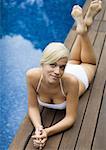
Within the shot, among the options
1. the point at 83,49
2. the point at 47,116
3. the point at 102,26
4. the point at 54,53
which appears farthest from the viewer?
the point at 102,26

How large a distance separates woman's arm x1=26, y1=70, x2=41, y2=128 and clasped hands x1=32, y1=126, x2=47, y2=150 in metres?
0.11

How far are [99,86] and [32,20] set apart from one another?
3.12m

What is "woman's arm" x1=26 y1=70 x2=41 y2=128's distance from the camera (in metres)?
3.01

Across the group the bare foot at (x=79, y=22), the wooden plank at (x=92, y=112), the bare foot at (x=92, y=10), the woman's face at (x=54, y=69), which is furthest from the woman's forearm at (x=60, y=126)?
the bare foot at (x=92, y=10)

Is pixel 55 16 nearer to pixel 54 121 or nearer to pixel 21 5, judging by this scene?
pixel 21 5

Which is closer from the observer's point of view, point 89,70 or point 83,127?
point 83,127

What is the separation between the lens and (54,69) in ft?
9.23

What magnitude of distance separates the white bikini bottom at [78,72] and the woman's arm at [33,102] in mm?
497

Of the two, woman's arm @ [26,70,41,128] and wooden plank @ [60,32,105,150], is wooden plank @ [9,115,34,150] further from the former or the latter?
wooden plank @ [60,32,105,150]

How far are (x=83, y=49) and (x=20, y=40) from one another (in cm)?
261

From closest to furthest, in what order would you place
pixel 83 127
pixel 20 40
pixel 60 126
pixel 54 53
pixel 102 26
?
pixel 54 53 < pixel 60 126 < pixel 83 127 < pixel 102 26 < pixel 20 40

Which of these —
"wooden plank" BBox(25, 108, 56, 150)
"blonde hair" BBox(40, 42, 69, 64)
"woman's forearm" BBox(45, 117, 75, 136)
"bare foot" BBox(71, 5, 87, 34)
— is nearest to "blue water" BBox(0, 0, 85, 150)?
"wooden plank" BBox(25, 108, 56, 150)

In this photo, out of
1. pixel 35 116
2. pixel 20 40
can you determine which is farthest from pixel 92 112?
pixel 20 40

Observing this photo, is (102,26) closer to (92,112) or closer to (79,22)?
(79,22)
